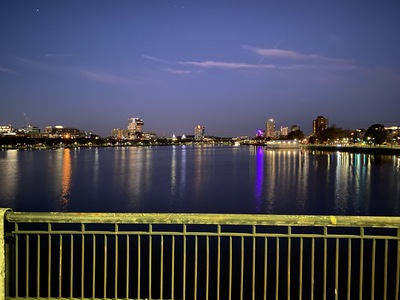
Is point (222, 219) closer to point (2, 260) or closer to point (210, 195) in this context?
point (2, 260)

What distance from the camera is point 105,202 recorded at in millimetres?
35031

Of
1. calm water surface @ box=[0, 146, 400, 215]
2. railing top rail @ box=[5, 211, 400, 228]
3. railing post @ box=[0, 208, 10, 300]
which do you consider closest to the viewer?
railing top rail @ box=[5, 211, 400, 228]

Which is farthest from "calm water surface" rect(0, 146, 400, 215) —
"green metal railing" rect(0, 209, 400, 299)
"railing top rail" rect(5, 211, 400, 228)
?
"railing top rail" rect(5, 211, 400, 228)

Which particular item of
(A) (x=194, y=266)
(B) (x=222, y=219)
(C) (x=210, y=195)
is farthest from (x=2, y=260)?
(C) (x=210, y=195)

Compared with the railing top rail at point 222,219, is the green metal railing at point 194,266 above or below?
below

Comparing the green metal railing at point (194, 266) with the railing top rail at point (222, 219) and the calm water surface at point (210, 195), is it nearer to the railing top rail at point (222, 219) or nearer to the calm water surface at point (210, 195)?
the railing top rail at point (222, 219)

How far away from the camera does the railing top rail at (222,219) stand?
4.74m

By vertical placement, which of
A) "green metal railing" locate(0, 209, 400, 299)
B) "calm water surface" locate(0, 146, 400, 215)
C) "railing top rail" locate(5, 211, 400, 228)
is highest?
"railing top rail" locate(5, 211, 400, 228)

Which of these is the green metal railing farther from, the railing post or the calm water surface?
the calm water surface

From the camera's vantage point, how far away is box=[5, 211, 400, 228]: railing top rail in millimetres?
4738

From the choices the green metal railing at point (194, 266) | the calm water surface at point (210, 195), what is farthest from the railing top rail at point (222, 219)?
the calm water surface at point (210, 195)

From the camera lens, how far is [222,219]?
486 cm

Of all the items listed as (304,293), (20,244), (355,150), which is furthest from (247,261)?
(355,150)

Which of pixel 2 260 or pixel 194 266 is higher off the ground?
pixel 2 260
